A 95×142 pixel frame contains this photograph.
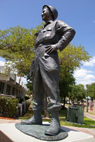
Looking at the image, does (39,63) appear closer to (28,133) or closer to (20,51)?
(28,133)

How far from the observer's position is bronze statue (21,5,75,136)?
231 centimetres

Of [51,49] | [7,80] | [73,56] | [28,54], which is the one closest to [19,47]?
[28,54]

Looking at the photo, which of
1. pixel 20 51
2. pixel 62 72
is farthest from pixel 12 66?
pixel 62 72

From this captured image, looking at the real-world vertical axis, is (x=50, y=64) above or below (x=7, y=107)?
above

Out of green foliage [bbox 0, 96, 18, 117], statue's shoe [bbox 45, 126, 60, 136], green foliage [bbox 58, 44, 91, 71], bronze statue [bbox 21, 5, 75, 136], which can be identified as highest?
green foliage [bbox 58, 44, 91, 71]

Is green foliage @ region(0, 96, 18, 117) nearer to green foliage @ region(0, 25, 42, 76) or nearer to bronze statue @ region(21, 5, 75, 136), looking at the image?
green foliage @ region(0, 25, 42, 76)

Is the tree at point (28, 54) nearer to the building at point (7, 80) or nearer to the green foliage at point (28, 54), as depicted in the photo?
the green foliage at point (28, 54)

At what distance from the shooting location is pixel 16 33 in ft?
40.4

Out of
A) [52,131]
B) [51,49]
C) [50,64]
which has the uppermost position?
[51,49]

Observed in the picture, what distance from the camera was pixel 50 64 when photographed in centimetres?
240

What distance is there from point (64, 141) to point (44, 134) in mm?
330

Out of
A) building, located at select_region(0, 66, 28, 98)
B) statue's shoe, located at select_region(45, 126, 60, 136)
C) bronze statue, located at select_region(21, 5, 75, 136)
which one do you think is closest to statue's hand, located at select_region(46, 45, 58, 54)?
bronze statue, located at select_region(21, 5, 75, 136)

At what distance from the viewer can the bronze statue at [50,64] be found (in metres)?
2.31

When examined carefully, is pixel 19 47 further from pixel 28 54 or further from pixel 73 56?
pixel 73 56
